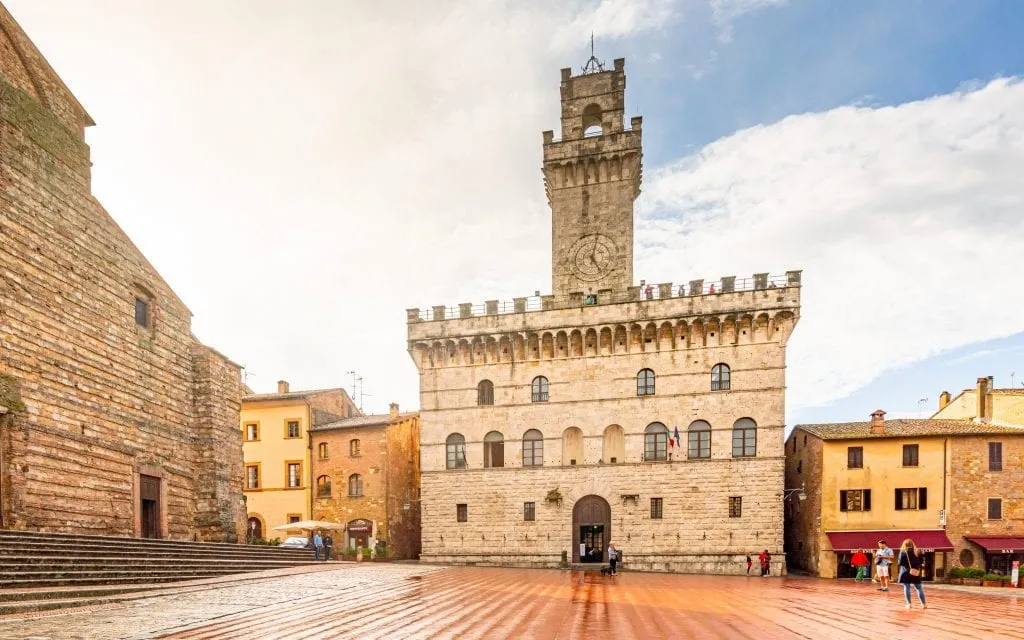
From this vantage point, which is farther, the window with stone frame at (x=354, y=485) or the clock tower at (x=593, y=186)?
the window with stone frame at (x=354, y=485)

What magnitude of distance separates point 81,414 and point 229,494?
8706 mm

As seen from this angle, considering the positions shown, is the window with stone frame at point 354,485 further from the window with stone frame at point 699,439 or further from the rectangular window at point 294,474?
the window with stone frame at point 699,439

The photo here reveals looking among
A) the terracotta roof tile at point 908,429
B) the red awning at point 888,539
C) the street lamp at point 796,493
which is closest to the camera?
the red awning at point 888,539

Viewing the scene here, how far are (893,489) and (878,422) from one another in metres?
3.21

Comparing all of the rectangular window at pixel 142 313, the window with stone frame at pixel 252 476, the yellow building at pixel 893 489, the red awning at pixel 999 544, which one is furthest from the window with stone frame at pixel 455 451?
the red awning at pixel 999 544

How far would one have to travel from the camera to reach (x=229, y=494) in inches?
1070

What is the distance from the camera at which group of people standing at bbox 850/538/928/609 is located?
13488 mm

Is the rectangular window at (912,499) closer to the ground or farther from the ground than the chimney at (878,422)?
closer to the ground

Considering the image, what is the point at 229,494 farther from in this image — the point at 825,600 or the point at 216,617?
the point at 825,600

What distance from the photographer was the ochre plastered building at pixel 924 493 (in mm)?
27500

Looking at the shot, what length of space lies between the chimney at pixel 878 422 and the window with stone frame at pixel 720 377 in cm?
726

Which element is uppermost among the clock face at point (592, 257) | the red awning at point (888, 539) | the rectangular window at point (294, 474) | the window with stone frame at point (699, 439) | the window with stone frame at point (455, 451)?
the clock face at point (592, 257)

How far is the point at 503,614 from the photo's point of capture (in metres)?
11.2

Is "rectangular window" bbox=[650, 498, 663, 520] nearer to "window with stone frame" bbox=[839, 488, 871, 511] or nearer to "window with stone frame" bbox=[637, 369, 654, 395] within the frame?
"window with stone frame" bbox=[637, 369, 654, 395]
